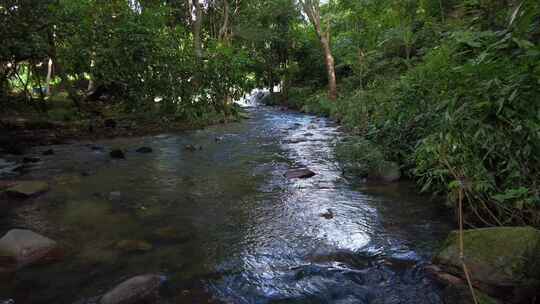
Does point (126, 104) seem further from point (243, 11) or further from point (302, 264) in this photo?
point (243, 11)

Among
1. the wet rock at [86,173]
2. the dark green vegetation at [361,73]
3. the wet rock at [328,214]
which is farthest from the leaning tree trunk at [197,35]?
the wet rock at [328,214]

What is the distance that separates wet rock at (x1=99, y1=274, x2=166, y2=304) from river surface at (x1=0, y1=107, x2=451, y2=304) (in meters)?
0.11

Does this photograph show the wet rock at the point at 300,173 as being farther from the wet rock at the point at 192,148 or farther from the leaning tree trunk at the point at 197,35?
the leaning tree trunk at the point at 197,35

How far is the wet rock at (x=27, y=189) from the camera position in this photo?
17.1 ft

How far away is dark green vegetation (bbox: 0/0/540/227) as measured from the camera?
316 cm

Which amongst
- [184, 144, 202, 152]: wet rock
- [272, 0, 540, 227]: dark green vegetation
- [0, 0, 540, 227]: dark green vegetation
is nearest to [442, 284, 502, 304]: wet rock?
[272, 0, 540, 227]: dark green vegetation

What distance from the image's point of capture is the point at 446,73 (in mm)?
4250

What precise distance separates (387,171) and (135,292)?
417 centimetres

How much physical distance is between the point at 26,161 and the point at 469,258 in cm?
756

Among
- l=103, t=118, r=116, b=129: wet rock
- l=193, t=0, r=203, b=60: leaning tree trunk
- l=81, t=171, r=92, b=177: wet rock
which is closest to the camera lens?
l=81, t=171, r=92, b=177: wet rock

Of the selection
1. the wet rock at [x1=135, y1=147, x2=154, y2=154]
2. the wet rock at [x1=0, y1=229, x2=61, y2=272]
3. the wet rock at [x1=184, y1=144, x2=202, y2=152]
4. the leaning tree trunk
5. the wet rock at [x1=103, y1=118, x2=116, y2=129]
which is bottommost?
the wet rock at [x1=0, y1=229, x2=61, y2=272]

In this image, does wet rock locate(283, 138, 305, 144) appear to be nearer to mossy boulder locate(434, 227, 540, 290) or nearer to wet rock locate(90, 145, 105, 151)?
wet rock locate(90, 145, 105, 151)

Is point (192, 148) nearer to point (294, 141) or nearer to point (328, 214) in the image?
point (294, 141)

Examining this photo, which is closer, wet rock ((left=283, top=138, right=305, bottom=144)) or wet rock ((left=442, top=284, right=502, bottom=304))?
wet rock ((left=442, top=284, right=502, bottom=304))
